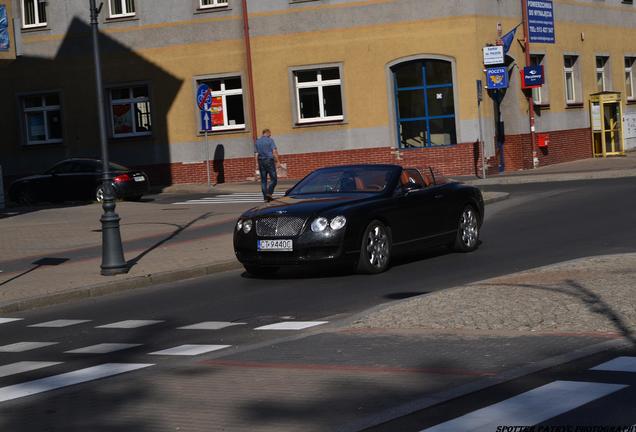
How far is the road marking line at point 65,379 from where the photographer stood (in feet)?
28.1

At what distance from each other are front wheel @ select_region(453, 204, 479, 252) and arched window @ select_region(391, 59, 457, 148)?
19.8 metres

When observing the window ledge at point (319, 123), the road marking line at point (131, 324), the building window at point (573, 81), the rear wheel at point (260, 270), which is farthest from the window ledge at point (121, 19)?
the road marking line at point (131, 324)

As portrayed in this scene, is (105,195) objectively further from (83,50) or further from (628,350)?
(83,50)

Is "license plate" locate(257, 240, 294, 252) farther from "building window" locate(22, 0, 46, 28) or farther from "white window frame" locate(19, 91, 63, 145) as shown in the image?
"building window" locate(22, 0, 46, 28)

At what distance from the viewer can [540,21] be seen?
40.3 meters

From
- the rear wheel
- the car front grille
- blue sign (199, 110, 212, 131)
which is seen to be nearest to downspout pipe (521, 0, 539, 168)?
blue sign (199, 110, 212, 131)

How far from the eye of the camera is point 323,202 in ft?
51.4

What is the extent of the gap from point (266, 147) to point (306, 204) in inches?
566

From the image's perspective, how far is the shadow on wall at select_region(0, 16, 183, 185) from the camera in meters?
41.1

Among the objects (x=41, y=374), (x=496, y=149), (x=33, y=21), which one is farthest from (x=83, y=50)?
(x=41, y=374)

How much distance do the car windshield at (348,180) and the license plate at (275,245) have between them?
4.73 ft

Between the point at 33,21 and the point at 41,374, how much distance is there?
115ft

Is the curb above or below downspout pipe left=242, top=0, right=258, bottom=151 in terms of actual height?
below

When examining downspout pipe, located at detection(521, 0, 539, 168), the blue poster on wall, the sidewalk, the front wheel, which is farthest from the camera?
downspout pipe, located at detection(521, 0, 539, 168)
